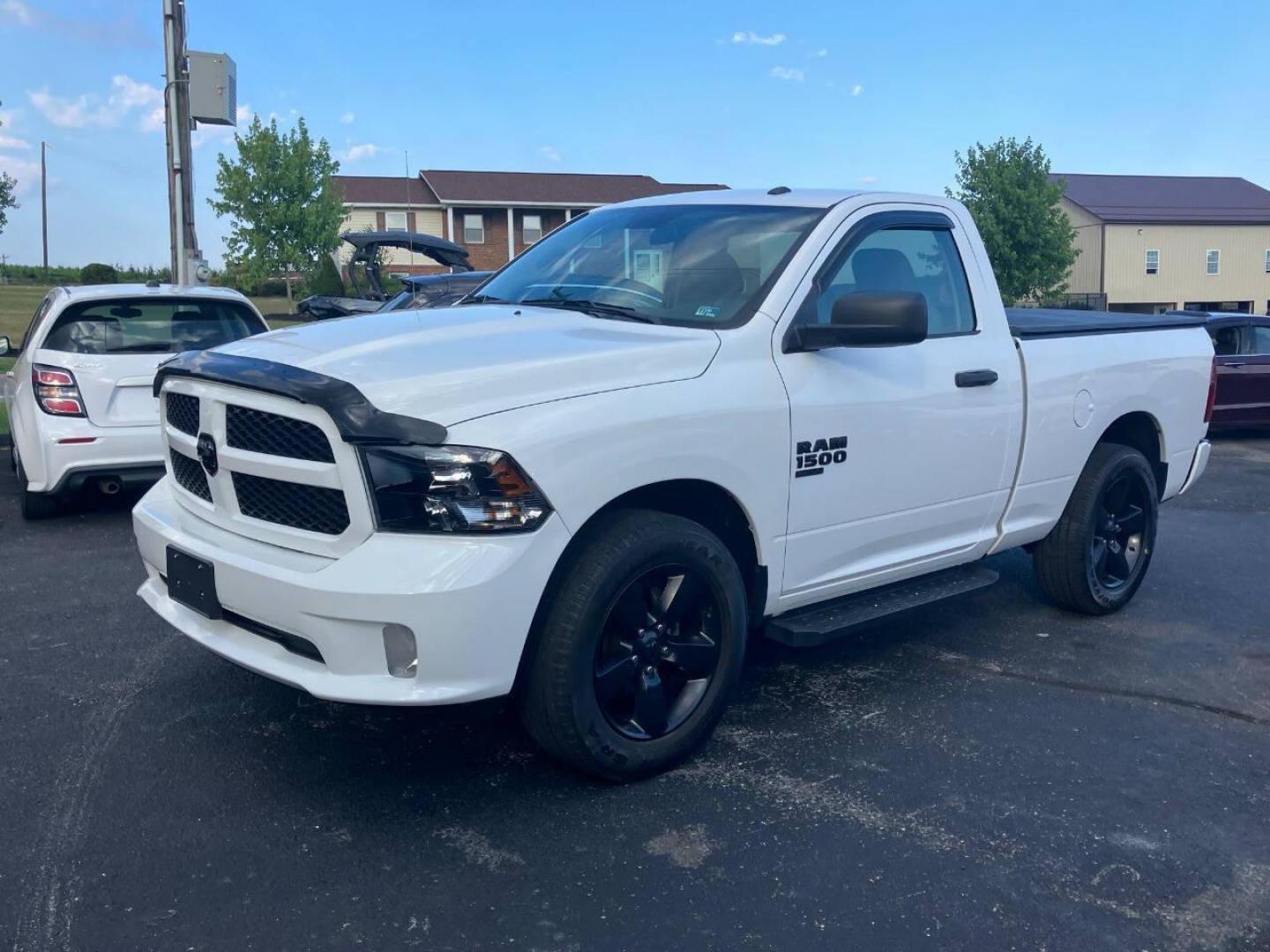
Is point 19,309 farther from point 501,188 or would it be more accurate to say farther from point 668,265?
point 668,265

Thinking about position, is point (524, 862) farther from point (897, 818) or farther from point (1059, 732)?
point (1059, 732)

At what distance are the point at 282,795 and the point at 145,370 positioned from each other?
460cm

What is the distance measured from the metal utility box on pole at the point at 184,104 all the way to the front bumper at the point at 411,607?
10.7 meters

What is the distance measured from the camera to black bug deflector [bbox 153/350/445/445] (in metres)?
3.32

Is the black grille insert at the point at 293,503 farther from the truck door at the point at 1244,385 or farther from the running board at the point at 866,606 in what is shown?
the truck door at the point at 1244,385

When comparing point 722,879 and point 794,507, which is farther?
point 794,507

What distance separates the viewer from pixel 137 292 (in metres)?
7.80

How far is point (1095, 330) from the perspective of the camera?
18.4ft

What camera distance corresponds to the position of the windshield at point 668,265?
14.4 ft

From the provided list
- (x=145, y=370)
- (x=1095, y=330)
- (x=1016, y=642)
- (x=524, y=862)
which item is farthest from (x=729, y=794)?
(x=145, y=370)

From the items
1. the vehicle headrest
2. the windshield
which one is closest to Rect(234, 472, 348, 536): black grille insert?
the windshield

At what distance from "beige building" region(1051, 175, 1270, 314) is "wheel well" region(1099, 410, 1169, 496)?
49.4 m

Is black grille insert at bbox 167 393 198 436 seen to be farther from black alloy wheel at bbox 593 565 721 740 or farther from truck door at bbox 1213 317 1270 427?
truck door at bbox 1213 317 1270 427

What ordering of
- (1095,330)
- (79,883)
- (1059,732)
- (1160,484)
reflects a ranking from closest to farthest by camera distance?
1. (79,883)
2. (1059,732)
3. (1095,330)
4. (1160,484)
